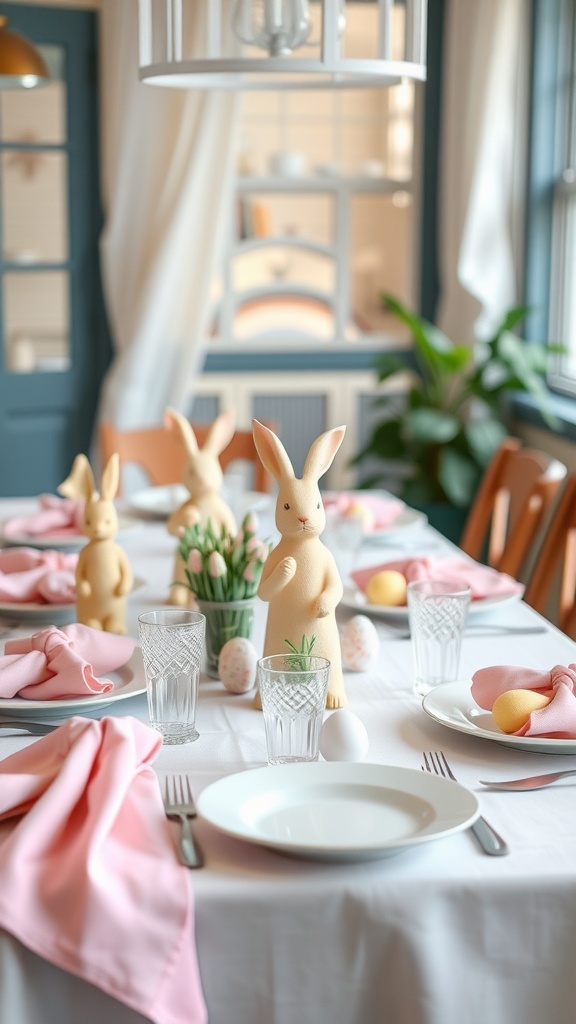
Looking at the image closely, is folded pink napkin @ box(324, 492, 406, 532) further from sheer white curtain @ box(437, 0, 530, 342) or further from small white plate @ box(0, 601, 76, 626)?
sheer white curtain @ box(437, 0, 530, 342)

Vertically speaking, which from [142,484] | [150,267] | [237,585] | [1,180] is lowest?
[142,484]

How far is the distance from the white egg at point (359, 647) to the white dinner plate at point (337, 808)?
0.38m

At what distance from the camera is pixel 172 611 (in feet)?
4.22

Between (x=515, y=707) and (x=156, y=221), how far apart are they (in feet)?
10.2

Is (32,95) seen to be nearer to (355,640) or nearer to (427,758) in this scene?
(355,640)

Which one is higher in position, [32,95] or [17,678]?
[32,95]

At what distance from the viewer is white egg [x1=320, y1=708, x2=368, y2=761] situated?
3.80 ft

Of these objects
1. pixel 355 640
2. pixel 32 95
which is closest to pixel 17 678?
pixel 355 640

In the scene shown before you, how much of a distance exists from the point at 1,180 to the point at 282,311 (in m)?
1.10

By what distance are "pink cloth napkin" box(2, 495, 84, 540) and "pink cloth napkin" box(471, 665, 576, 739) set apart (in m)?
1.04

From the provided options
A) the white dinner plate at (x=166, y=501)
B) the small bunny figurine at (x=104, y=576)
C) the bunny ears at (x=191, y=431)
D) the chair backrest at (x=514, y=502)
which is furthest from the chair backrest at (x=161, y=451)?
the small bunny figurine at (x=104, y=576)

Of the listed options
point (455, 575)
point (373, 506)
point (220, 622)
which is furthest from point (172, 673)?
point (373, 506)

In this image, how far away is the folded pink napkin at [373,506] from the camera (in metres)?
2.22

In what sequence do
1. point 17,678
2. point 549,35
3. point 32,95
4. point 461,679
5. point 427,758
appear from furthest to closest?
point 32,95
point 549,35
point 461,679
point 17,678
point 427,758
